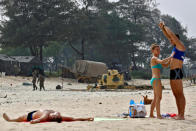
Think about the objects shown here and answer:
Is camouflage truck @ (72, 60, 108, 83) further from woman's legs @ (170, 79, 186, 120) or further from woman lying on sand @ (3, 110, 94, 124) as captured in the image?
woman lying on sand @ (3, 110, 94, 124)

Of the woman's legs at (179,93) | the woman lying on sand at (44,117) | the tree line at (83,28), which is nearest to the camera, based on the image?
the woman lying on sand at (44,117)

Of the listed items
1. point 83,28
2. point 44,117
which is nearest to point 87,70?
point 83,28

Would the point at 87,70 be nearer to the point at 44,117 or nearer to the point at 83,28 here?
the point at 83,28

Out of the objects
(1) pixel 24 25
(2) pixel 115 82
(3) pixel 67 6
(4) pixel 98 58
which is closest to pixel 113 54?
(4) pixel 98 58

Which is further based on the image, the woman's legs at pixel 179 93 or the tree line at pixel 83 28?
the tree line at pixel 83 28

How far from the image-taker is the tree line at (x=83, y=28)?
53719 millimetres

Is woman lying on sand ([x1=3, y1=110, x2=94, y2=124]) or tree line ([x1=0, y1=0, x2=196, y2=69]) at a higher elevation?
tree line ([x1=0, y1=0, x2=196, y2=69])

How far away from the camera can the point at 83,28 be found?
5753 centimetres

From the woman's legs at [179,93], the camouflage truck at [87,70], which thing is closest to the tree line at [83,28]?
the camouflage truck at [87,70]

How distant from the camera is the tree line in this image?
53.7 meters

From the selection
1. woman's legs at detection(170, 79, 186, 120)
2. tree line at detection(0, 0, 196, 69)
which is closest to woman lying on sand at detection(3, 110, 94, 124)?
woman's legs at detection(170, 79, 186, 120)

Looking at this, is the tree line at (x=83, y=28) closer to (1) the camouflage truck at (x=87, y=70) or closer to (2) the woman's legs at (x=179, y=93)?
(1) the camouflage truck at (x=87, y=70)

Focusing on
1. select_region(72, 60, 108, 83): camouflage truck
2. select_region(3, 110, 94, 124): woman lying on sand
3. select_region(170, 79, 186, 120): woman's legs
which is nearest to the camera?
select_region(3, 110, 94, 124): woman lying on sand

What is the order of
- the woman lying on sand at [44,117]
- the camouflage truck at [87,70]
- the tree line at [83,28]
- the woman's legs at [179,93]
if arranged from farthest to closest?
the tree line at [83,28] → the camouflage truck at [87,70] → the woman's legs at [179,93] → the woman lying on sand at [44,117]
